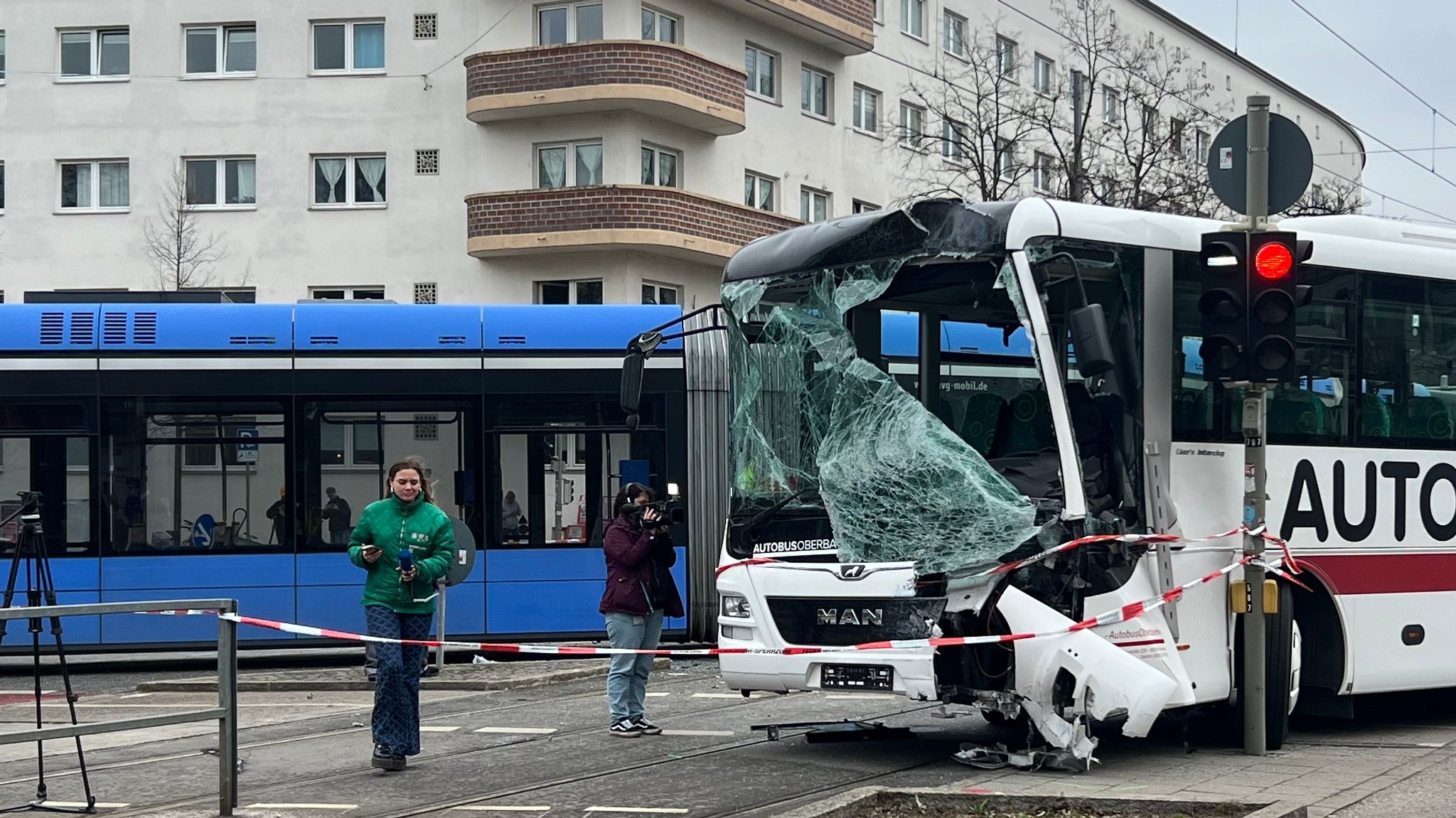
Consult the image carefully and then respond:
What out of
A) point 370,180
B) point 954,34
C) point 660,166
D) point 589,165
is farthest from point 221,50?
point 954,34

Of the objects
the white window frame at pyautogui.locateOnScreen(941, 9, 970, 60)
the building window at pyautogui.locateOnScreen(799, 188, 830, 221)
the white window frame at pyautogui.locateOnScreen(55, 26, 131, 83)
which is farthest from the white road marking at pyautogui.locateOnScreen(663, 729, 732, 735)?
the white window frame at pyautogui.locateOnScreen(941, 9, 970, 60)

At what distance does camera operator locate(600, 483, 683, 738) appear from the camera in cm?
1160

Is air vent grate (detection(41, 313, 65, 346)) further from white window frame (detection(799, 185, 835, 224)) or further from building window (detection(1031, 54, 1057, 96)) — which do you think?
building window (detection(1031, 54, 1057, 96))

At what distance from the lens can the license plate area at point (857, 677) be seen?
31.8ft

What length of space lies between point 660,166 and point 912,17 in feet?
37.2

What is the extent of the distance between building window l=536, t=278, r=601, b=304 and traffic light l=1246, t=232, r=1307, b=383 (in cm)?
2631

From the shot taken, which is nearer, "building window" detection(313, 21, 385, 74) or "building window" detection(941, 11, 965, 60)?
"building window" detection(313, 21, 385, 74)

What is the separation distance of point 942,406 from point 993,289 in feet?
2.53

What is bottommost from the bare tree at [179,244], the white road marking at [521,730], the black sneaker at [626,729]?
the white road marking at [521,730]

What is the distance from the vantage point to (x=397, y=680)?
9992 mm

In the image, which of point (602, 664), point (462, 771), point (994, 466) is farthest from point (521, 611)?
point (994, 466)

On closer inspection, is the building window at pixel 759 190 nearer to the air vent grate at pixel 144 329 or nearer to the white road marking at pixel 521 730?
the air vent grate at pixel 144 329

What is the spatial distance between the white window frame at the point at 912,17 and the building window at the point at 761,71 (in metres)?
5.57

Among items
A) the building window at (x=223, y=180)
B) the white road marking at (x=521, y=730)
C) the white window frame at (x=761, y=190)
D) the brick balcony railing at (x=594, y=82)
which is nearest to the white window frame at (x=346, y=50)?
the brick balcony railing at (x=594, y=82)
